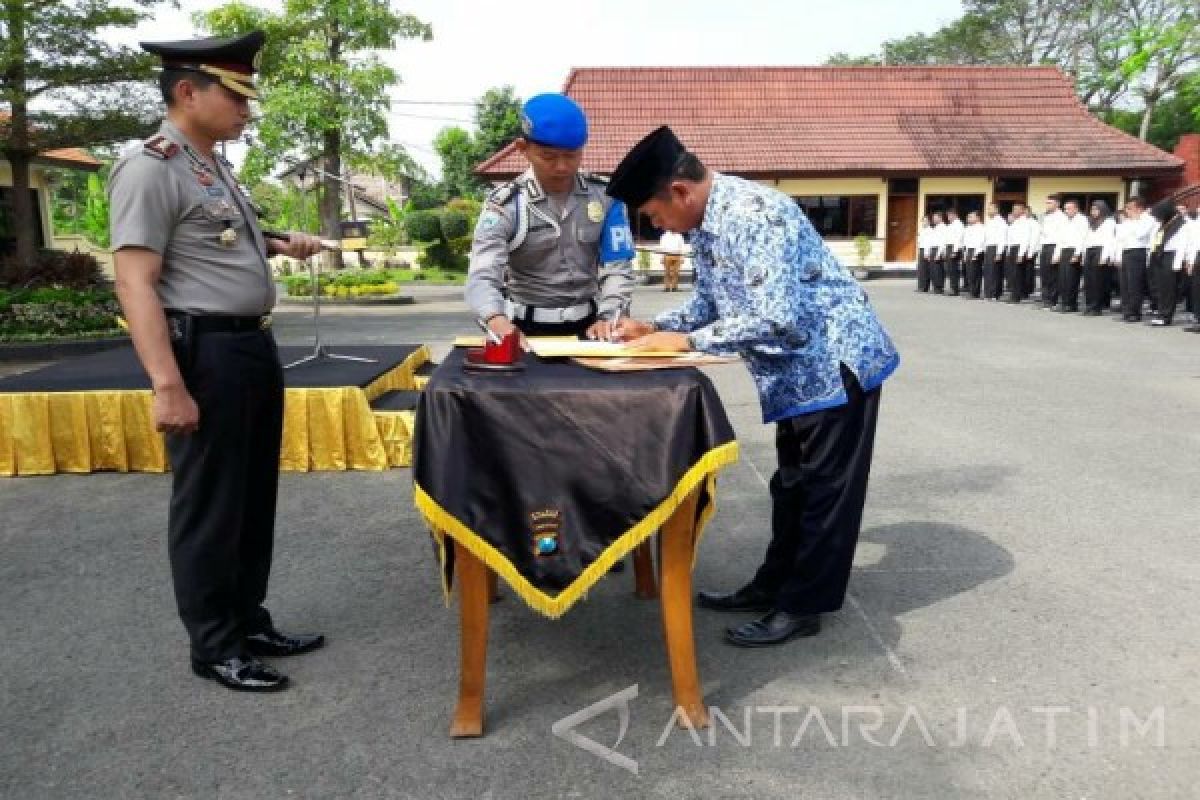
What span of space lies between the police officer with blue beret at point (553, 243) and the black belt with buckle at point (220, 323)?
0.70 metres

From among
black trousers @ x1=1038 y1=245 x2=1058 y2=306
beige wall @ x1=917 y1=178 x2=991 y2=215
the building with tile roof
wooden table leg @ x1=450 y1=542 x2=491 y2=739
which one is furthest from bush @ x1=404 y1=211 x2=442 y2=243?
wooden table leg @ x1=450 y1=542 x2=491 y2=739

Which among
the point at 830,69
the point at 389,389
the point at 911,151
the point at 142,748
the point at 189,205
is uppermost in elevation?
the point at 830,69

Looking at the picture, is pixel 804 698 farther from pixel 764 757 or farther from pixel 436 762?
pixel 436 762

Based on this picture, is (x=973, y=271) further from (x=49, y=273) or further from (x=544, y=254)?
(x=544, y=254)

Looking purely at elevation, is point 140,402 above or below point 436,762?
above

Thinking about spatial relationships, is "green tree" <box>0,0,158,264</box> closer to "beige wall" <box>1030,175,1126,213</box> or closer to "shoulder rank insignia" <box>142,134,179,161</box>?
"shoulder rank insignia" <box>142,134,179,161</box>

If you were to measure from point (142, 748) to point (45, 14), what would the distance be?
1186 cm

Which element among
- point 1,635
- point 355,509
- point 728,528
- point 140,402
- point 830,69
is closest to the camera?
point 1,635

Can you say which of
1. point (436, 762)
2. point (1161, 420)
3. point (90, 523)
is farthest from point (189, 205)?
point (1161, 420)

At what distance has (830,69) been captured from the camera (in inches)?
1040

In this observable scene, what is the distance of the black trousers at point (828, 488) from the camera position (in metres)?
2.91

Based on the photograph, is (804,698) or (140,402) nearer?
(804,698)

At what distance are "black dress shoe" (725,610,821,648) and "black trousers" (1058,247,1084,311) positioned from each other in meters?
13.3

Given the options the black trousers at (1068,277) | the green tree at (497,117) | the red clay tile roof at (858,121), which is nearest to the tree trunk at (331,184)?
the red clay tile roof at (858,121)
